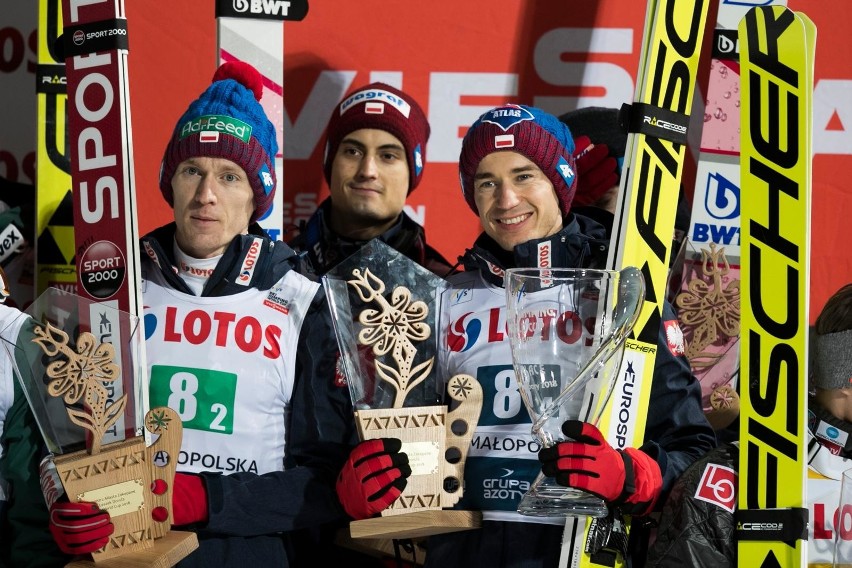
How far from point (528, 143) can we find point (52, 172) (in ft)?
5.80

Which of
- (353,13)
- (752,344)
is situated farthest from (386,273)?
(353,13)

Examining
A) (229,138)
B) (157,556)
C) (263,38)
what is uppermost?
(263,38)

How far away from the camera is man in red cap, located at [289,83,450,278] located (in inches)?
137

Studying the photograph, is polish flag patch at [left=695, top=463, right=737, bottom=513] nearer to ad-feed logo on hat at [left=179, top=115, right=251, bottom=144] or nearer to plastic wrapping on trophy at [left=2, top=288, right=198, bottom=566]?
plastic wrapping on trophy at [left=2, top=288, right=198, bottom=566]

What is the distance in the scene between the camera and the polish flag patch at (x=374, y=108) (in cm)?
351

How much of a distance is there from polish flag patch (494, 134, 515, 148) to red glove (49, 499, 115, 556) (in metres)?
1.25

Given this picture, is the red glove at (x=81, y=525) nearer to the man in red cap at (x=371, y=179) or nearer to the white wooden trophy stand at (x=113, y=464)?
the white wooden trophy stand at (x=113, y=464)

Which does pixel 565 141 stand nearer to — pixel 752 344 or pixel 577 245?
pixel 577 245

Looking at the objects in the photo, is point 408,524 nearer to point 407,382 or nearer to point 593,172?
point 407,382

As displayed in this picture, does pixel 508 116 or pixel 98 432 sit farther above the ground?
pixel 508 116

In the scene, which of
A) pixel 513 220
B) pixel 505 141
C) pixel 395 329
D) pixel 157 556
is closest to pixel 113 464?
pixel 157 556

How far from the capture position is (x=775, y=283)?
2.50 metres

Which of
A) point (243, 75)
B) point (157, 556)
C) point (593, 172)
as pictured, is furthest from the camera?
point (593, 172)

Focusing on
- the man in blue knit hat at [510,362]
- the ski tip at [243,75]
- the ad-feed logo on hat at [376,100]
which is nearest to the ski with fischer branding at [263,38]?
the ad-feed logo on hat at [376,100]
